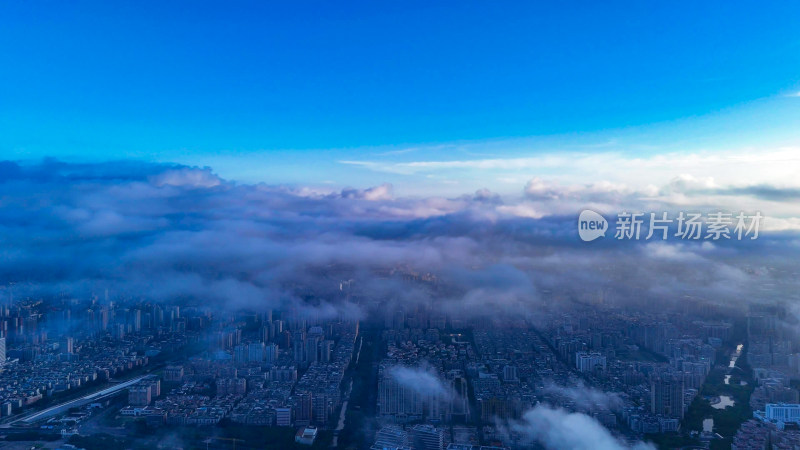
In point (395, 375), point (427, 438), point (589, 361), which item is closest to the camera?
point (427, 438)

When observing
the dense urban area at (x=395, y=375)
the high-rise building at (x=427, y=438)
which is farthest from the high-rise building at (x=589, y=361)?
the high-rise building at (x=427, y=438)

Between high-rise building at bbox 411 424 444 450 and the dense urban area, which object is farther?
the dense urban area

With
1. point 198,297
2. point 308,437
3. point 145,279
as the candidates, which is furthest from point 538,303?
point 145,279

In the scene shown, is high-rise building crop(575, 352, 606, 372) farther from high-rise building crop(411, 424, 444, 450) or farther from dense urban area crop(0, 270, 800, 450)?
high-rise building crop(411, 424, 444, 450)

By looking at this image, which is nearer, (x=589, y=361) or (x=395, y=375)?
(x=395, y=375)

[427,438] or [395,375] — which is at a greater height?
[395,375]

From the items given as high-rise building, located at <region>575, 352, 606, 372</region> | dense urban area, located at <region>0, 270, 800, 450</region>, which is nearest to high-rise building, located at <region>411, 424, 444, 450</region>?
dense urban area, located at <region>0, 270, 800, 450</region>

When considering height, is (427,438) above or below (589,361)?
below

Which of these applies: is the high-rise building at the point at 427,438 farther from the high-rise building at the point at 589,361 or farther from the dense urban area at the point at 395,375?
the high-rise building at the point at 589,361

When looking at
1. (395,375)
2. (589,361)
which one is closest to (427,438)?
(395,375)

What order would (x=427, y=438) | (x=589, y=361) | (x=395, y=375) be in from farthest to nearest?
(x=589, y=361), (x=395, y=375), (x=427, y=438)

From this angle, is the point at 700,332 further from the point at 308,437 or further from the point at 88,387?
the point at 88,387

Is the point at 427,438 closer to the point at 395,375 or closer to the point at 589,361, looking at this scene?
the point at 395,375
